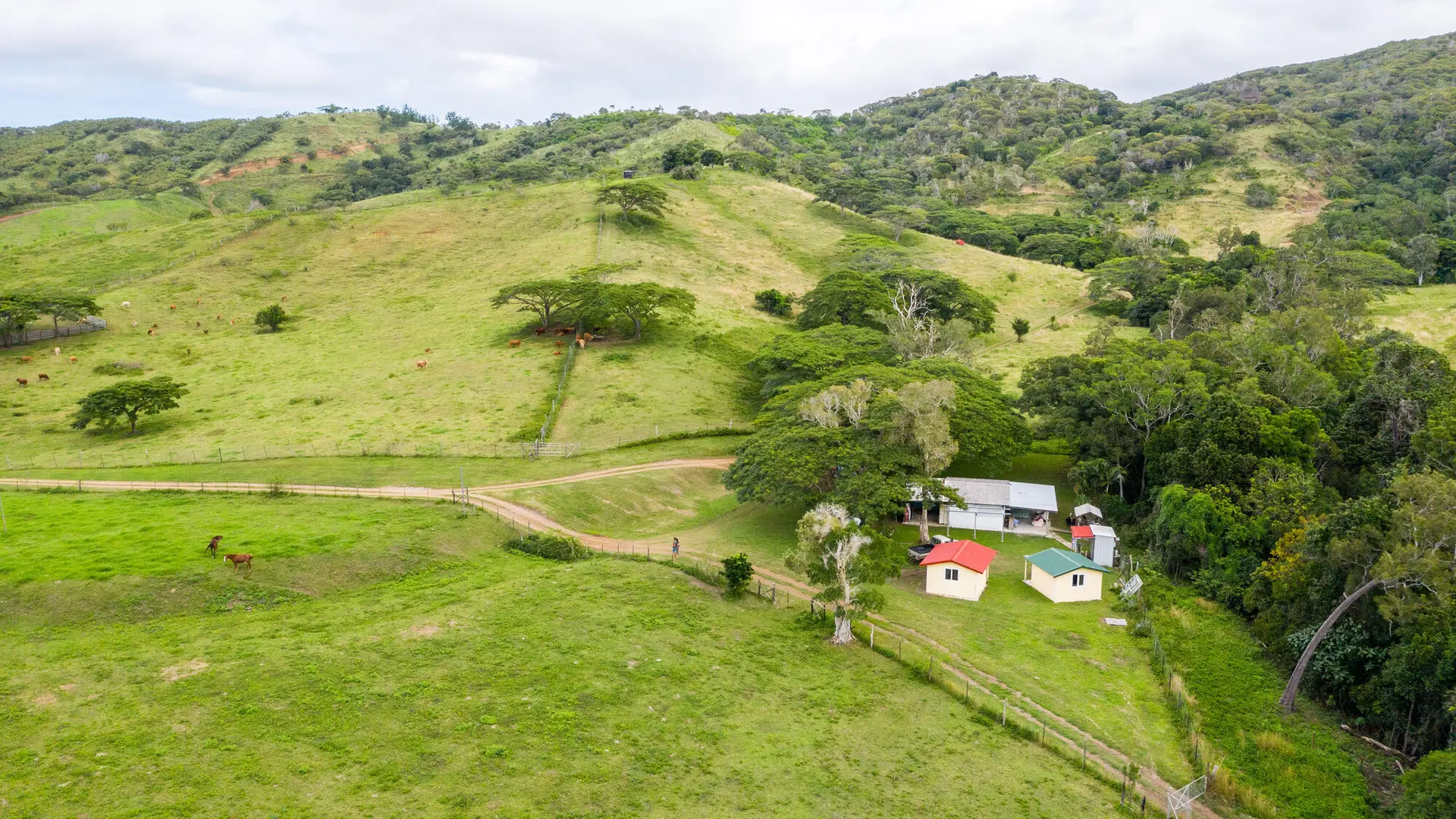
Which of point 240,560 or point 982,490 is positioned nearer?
point 240,560

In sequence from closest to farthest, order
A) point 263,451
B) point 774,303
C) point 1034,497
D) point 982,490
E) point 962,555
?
point 962,555 < point 1034,497 < point 982,490 < point 263,451 < point 774,303

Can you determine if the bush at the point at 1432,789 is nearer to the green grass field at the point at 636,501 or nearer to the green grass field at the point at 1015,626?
the green grass field at the point at 1015,626

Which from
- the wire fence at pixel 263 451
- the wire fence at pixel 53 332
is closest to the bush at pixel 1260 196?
the wire fence at pixel 263 451

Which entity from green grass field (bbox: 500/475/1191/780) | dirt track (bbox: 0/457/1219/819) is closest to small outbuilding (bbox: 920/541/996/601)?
green grass field (bbox: 500/475/1191/780)

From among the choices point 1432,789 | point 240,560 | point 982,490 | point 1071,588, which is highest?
point 240,560

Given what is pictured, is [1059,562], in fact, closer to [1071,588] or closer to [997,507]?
[1071,588]

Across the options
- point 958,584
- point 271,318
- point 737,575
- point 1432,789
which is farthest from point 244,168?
point 1432,789

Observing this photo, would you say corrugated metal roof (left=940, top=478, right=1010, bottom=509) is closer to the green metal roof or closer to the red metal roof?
the red metal roof
